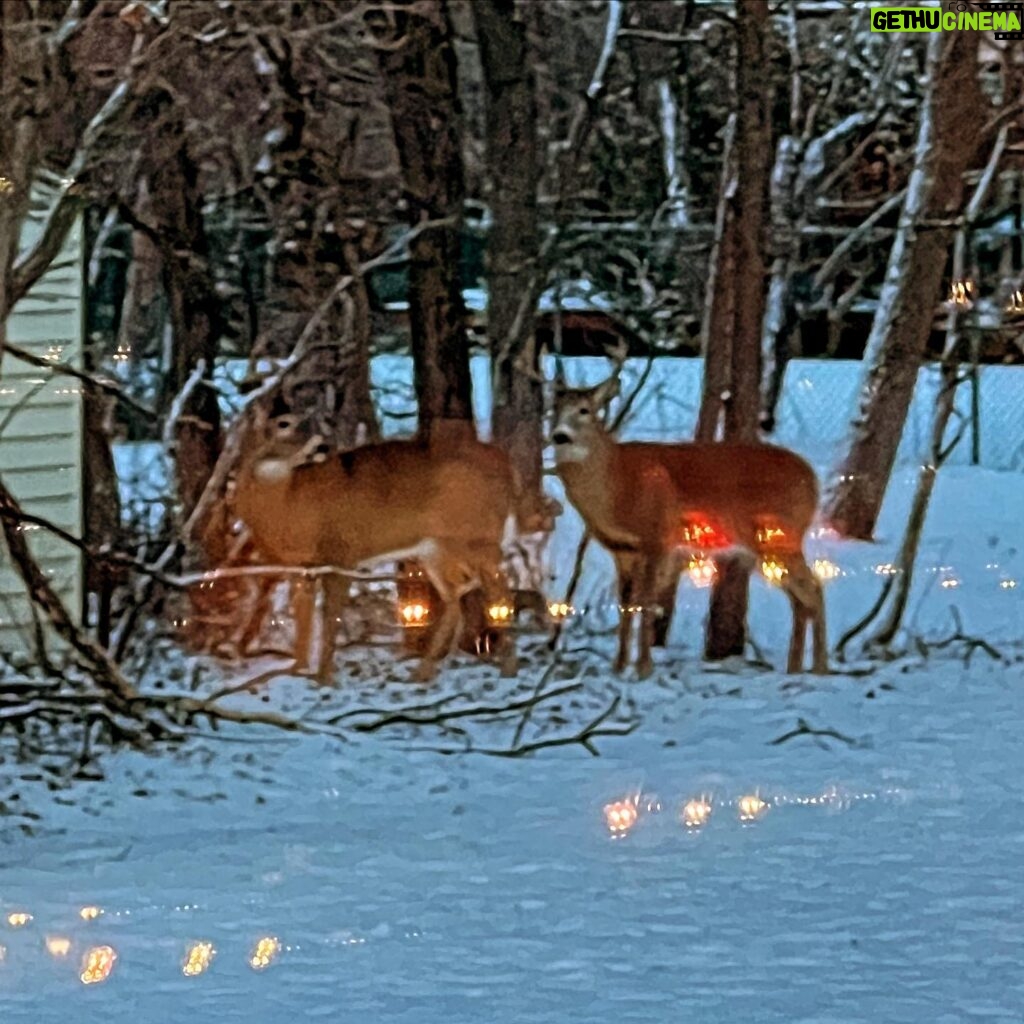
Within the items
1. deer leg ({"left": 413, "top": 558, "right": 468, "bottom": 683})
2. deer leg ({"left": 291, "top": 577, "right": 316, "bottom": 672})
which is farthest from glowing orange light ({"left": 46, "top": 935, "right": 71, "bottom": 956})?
deer leg ({"left": 413, "top": 558, "right": 468, "bottom": 683})

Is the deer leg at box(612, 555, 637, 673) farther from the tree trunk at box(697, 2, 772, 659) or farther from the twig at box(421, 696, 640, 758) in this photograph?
the twig at box(421, 696, 640, 758)

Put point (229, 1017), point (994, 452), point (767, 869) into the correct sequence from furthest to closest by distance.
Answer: point (994, 452) → point (767, 869) → point (229, 1017)

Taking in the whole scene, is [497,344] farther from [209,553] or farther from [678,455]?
[209,553]

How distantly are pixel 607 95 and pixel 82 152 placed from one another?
3185 millimetres

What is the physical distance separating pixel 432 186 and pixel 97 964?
5270mm

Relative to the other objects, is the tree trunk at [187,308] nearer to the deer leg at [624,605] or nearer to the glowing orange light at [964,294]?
the deer leg at [624,605]

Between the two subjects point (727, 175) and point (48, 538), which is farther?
point (727, 175)

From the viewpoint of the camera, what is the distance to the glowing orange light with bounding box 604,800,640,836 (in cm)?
735

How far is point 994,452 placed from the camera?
1134cm

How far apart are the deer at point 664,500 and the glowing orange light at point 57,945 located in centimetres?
385

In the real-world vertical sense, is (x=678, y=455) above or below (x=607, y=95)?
below

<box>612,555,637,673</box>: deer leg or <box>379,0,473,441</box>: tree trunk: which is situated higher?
<box>379,0,473,441</box>: tree trunk

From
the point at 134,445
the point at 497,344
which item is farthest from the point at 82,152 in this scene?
the point at 497,344

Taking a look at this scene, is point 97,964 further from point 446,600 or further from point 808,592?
point 808,592
